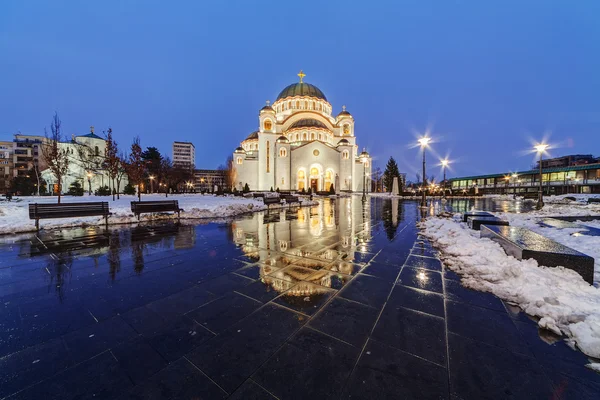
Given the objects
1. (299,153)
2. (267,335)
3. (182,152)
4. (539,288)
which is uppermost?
(182,152)

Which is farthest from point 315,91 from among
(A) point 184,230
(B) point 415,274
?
(B) point 415,274

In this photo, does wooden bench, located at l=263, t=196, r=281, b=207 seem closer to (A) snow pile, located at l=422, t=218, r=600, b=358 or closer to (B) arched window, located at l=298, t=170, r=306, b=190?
(A) snow pile, located at l=422, t=218, r=600, b=358

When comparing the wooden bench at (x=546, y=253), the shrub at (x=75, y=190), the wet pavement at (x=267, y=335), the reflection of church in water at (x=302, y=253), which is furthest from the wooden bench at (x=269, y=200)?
the shrub at (x=75, y=190)

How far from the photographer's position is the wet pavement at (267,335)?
73.2 inches

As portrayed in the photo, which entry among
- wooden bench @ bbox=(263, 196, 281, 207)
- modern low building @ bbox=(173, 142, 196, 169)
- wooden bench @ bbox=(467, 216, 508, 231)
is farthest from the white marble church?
modern low building @ bbox=(173, 142, 196, 169)

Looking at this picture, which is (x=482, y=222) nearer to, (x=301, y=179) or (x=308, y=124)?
(x=301, y=179)

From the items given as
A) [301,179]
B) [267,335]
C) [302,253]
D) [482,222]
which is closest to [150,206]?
[302,253]

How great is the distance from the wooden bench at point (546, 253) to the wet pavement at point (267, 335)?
138 centimetres

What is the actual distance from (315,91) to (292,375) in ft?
202

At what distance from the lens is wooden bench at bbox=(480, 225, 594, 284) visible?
12.1ft

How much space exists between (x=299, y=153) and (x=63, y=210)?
4408 cm

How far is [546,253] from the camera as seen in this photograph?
3992 millimetres

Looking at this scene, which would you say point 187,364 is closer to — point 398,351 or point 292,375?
point 292,375

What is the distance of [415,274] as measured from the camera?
4.26 metres
